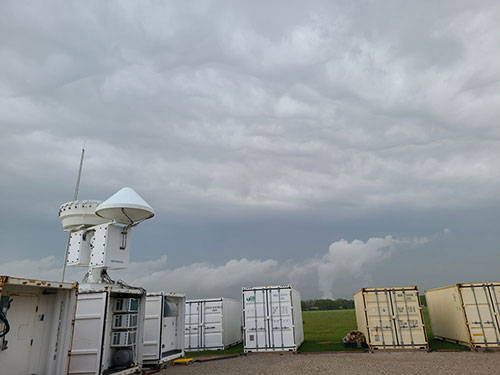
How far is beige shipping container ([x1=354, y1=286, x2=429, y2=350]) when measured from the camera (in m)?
17.0

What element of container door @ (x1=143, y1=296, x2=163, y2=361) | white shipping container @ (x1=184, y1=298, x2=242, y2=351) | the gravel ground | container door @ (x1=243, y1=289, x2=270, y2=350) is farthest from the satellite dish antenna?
white shipping container @ (x1=184, y1=298, x2=242, y2=351)

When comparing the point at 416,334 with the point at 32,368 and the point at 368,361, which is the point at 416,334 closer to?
the point at 368,361

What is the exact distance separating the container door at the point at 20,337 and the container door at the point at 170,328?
242 inches

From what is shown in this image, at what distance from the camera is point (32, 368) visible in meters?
9.17

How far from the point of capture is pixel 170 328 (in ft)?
51.4

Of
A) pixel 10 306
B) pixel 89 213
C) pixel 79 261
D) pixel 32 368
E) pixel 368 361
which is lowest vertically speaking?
pixel 368 361

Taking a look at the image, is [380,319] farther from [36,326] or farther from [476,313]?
[36,326]

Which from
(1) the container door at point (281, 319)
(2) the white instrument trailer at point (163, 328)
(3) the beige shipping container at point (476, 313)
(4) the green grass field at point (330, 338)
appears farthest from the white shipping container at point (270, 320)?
(3) the beige shipping container at point (476, 313)

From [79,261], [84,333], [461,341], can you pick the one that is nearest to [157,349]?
[84,333]

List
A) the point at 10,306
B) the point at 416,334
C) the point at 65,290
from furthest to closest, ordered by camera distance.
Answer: the point at 416,334
the point at 65,290
the point at 10,306

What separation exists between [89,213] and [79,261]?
1982mm

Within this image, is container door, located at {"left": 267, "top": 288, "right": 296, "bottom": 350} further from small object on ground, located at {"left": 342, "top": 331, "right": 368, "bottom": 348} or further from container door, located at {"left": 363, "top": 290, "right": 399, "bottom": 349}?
container door, located at {"left": 363, "top": 290, "right": 399, "bottom": 349}

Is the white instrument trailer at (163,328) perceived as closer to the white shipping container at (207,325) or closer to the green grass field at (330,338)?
the white shipping container at (207,325)

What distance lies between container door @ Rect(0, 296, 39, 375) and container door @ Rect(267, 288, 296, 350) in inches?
458
